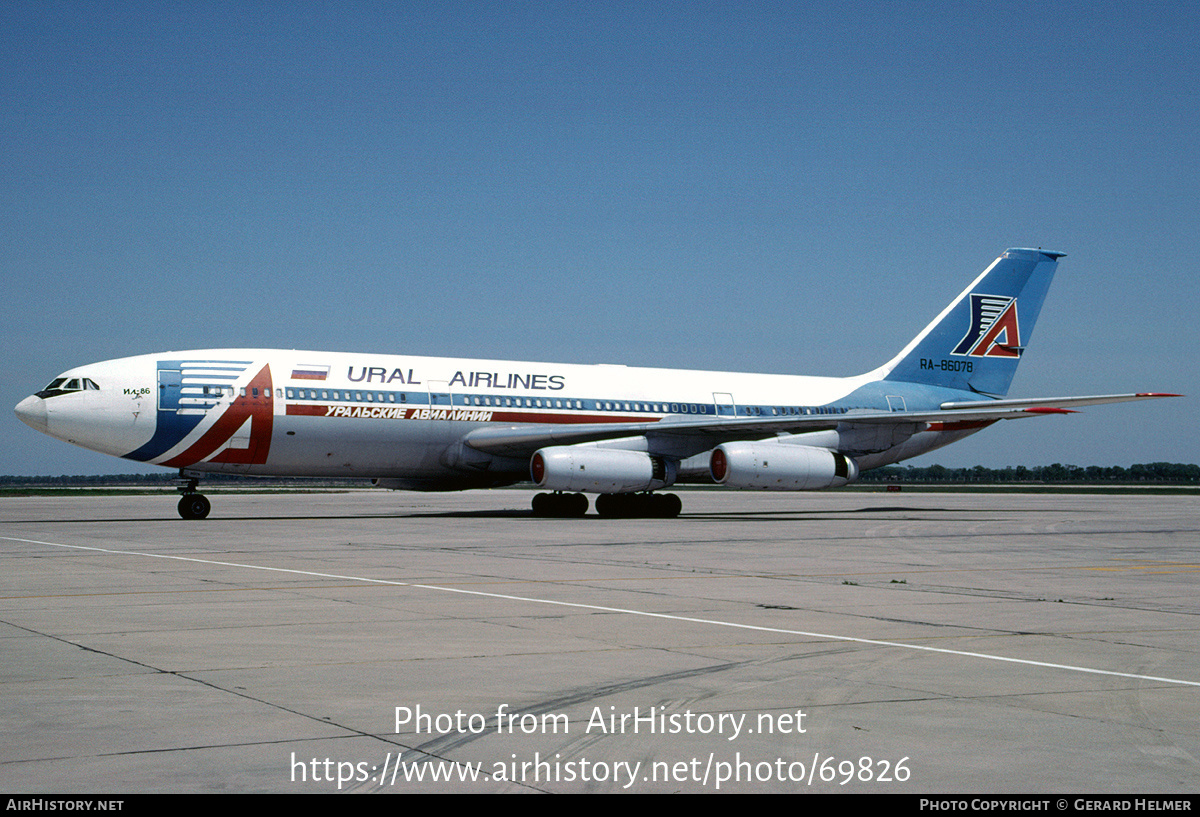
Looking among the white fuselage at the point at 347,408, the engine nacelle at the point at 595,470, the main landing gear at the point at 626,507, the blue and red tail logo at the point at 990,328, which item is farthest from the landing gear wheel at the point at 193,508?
the blue and red tail logo at the point at 990,328

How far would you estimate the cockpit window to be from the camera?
2720 centimetres

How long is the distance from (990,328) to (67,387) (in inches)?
1133

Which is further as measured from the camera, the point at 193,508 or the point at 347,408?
the point at 347,408

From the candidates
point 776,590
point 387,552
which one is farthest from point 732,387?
point 776,590

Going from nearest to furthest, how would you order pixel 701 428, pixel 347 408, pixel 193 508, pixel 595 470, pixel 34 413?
1. pixel 34 413
2. pixel 193 508
3. pixel 347 408
4. pixel 595 470
5. pixel 701 428

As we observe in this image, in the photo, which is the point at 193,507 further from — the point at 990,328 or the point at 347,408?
the point at 990,328

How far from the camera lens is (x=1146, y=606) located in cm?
1160

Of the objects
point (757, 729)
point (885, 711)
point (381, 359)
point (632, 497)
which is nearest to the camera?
point (757, 729)

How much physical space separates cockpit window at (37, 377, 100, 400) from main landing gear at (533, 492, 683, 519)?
38.9ft

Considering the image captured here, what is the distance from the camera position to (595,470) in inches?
1156

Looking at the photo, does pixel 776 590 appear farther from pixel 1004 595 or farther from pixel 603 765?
pixel 603 765

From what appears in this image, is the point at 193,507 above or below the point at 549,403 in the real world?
below

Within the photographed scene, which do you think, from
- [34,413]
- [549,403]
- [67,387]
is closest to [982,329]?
[549,403]
